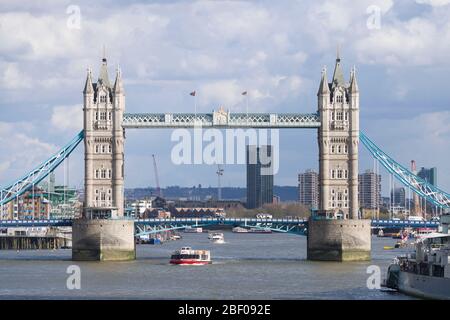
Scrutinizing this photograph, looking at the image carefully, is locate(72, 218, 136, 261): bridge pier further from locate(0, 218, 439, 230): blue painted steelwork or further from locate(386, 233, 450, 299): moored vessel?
locate(386, 233, 450, 299): moored vessel

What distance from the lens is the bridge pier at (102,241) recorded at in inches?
5157

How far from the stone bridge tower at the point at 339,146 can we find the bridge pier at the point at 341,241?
15.1 ft

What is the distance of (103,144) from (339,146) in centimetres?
2273

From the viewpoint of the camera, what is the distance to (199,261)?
409 feet

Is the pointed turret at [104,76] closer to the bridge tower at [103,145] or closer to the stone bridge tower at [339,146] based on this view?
the bridge tower at [103,145]

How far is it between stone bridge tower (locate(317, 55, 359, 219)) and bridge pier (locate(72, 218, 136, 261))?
19.5m

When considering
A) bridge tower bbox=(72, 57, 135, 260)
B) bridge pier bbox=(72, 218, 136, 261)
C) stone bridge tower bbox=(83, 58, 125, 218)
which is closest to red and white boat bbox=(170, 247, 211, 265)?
→ bridge pier bbox=(72, 218, 136, 261)

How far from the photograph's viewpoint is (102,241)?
13125 centimetres

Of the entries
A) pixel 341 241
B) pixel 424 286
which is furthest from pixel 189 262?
pixel 424 286

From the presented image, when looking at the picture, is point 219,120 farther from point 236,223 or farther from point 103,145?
point 103,145

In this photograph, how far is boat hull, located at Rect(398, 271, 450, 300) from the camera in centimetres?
8069
